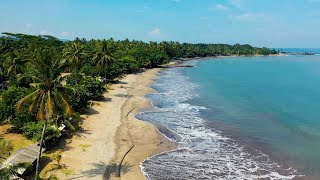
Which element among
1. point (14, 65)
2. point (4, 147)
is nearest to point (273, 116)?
point (4, 147)

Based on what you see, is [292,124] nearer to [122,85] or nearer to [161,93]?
[161,93]

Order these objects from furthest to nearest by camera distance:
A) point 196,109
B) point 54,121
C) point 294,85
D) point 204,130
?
point 294,85, point 196,109, point 204,130, point 54,121

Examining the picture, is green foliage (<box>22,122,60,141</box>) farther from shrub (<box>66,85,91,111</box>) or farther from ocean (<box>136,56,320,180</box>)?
shrub (<box>66,85,91,111</box>)

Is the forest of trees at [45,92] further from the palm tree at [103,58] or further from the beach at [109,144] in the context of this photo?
the beach at [109,144]

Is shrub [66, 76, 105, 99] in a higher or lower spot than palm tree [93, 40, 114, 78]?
lower

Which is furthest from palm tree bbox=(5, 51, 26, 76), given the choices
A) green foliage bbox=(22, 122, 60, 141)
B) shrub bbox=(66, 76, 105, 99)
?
green foliage bbox=(22, 122, 60, 141)

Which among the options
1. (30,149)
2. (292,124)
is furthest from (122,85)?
(30,149)
